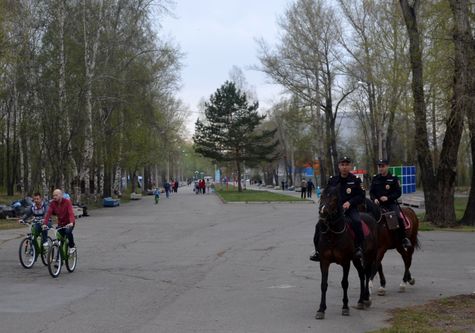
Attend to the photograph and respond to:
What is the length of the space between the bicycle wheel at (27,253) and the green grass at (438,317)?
8952 millimetres

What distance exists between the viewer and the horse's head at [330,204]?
8.43 metres

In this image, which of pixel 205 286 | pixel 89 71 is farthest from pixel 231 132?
pixel 205 286

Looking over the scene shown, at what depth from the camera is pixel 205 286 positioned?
→ 11.6 metres

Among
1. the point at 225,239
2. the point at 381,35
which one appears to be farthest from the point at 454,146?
the point at 381,35

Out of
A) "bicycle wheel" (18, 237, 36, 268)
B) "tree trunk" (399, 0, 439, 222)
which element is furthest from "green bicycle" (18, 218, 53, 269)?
"tree trunk" (399, 0, 439, 222)

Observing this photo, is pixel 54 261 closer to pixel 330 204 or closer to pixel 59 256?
pixel 59 256

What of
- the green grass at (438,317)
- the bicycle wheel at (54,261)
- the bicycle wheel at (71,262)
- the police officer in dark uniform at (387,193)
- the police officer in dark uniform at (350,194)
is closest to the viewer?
the green grass at (438,317)

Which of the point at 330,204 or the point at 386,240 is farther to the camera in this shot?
the point at 386,240

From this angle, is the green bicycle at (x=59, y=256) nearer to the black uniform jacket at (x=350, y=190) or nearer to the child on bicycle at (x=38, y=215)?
the child on bicycle at (x=38, y=215)

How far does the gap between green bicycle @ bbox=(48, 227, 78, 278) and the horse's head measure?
683 cm

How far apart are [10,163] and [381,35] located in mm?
38285

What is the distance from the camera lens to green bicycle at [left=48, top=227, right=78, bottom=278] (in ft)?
42.7

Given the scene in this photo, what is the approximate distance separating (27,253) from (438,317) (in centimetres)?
981

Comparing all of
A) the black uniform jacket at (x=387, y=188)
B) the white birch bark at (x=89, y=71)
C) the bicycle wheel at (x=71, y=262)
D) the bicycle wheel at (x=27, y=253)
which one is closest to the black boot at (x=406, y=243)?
the black uniform jacket at (x=387, y=188)
